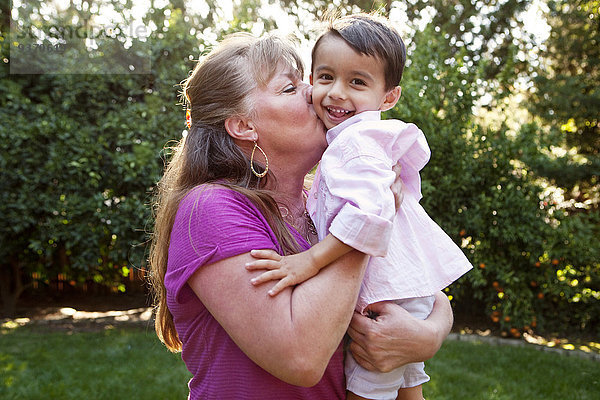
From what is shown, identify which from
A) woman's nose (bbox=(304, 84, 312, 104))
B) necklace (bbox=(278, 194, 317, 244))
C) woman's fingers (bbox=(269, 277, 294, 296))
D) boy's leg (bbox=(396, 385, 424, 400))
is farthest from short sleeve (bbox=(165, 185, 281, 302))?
boy's leg (bbox=(396, 385, 424, 400))

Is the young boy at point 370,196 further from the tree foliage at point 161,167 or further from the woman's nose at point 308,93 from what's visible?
the tree foliage at point 161,167

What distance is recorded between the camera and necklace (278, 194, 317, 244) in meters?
1.79

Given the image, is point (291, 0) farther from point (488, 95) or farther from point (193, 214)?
point (193, 214)

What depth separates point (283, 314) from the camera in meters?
1.31

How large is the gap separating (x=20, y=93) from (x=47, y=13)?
119 centimetres

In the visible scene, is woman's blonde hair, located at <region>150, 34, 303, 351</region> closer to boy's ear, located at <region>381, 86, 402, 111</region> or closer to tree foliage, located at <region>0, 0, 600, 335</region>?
boy's ear, located at <region>381, 86, 402, 111</region>

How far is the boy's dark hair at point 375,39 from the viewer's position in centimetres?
179

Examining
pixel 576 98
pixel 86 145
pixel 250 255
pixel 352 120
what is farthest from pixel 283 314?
pixel 576 98

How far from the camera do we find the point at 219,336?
4.84 feet

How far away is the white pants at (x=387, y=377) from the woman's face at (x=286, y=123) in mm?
585

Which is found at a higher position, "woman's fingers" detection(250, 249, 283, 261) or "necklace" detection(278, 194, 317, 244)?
"woman's fingers" detection(250, 249, 283, 261)

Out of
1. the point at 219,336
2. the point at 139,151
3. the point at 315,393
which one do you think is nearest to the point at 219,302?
the point at 219,336

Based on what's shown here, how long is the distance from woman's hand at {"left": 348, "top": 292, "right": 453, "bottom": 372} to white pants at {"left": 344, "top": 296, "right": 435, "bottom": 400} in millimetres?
33

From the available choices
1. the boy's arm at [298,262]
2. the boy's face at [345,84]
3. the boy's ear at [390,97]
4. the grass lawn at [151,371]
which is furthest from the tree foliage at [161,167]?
the boy's arm at [298,262]
